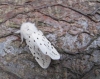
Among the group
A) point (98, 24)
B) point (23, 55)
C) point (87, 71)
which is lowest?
point (87, 71)

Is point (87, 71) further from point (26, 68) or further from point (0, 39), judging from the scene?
point (0, 39)

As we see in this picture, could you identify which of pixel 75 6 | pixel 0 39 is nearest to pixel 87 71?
pixel 75 6
